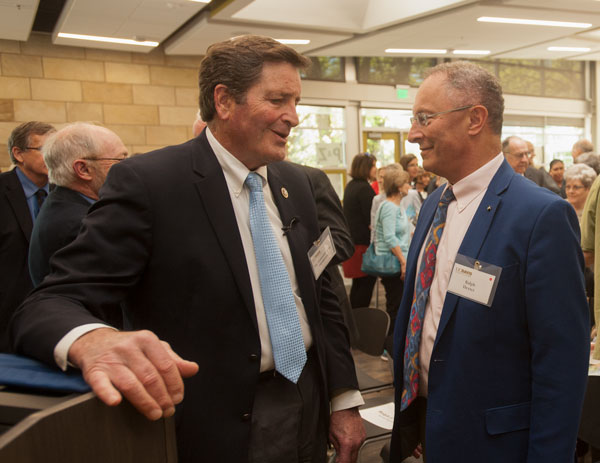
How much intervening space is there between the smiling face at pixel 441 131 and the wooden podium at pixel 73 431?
1.33 m

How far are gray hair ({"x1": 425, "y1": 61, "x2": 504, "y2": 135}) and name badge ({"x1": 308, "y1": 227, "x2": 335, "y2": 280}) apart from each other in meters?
0.60

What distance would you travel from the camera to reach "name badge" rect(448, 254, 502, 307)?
135 cm

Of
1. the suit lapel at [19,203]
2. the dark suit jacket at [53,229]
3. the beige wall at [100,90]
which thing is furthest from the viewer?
the beige wall at [100,90]

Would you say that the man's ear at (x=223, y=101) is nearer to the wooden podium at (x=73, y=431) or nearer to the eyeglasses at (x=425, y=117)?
the eyeglasses at (x=425, y=117)

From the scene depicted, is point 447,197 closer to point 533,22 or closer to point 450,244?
point 450,244

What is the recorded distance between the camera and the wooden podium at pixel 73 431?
1.25 feet

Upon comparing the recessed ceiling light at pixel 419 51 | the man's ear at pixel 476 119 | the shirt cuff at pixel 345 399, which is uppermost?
the recessed ceiling light at pixel 419 51

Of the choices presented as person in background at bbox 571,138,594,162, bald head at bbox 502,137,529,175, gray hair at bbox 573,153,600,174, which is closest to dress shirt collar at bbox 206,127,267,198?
bald head at bbox 502,137,529,175

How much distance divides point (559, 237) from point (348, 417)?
750mm

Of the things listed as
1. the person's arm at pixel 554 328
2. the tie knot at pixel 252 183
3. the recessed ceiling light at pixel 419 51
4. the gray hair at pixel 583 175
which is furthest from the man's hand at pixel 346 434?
the recessed ceiling light at pixel 419 51

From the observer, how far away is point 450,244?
5.17ft

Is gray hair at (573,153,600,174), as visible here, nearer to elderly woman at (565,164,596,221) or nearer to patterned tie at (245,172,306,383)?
elderly woman at (565,164,596,221)

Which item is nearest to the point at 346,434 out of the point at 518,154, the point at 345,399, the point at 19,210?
the point at 345,399

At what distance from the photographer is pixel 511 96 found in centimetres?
1191
